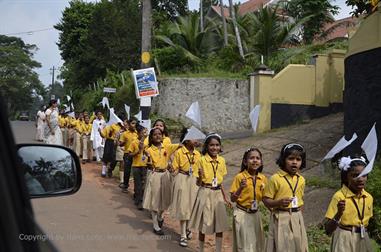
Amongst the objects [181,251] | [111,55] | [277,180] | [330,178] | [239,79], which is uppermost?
[111,55]

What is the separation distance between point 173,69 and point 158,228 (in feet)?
50.0

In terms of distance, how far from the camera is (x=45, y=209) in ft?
28.4

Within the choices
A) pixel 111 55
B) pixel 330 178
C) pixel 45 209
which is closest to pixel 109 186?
pixel 45 209

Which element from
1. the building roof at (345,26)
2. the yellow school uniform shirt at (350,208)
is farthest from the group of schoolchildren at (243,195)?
the building roof at (345,26)

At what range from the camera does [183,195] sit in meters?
7.54

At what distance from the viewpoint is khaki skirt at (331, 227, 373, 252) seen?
15.8ft

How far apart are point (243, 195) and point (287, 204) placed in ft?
2.46

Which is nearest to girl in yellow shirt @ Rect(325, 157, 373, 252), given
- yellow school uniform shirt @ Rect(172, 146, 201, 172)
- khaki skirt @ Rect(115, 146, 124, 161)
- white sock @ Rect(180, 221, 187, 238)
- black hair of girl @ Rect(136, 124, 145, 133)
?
white sock @ Rect(180, 221, 187, 238)

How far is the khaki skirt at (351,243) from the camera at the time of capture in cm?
482

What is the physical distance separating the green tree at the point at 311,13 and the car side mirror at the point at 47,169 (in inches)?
936

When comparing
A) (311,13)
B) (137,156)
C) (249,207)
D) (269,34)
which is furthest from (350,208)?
(311,13)

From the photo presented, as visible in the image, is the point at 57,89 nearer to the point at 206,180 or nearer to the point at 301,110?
the point at 301,110

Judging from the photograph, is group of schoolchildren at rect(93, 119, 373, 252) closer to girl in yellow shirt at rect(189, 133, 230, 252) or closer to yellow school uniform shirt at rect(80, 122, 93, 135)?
girl in yellow shirt at rect(189, 133, 230, 252)

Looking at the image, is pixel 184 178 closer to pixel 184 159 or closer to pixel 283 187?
pixel 184 159
